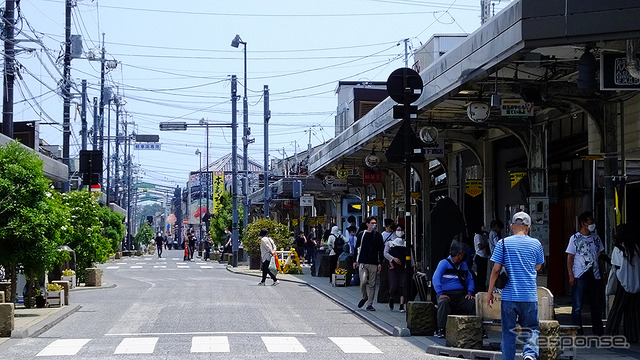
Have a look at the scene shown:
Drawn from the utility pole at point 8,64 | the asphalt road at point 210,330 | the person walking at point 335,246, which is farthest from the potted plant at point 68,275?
the person walking at point 335,246

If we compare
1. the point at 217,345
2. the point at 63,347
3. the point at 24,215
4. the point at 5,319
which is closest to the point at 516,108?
the point at 217,345

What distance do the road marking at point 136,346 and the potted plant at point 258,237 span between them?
2570 cm

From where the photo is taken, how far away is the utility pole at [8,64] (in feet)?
96.3

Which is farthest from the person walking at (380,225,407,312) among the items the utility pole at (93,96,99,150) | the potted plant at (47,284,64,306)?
the utility pole at (93,96,99,150)

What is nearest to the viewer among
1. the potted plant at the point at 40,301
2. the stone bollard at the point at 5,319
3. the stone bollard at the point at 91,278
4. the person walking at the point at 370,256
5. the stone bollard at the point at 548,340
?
the stone bollard at the point at 548,340

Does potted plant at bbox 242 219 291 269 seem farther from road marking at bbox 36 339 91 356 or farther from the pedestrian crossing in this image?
road marking at bbox 36 339 91 356

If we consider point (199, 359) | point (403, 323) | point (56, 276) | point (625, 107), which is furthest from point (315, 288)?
point (199, 359)

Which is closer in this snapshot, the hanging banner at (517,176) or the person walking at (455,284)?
the person walking at (455,284)

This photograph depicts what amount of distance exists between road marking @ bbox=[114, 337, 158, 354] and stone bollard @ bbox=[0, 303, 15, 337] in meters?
2.06

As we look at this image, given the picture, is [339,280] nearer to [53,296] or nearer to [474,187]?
[474,187]

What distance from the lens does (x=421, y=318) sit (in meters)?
17.0

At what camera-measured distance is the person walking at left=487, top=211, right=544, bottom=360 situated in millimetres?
11461

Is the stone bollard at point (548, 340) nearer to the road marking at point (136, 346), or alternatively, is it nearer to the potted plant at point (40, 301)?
the road marking at point (136, 346)

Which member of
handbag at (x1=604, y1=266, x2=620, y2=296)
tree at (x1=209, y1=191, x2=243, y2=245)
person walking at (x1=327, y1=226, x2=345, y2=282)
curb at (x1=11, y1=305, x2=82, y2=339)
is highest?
tree at (x1=209, y1=191, x2=243, y2=245)
